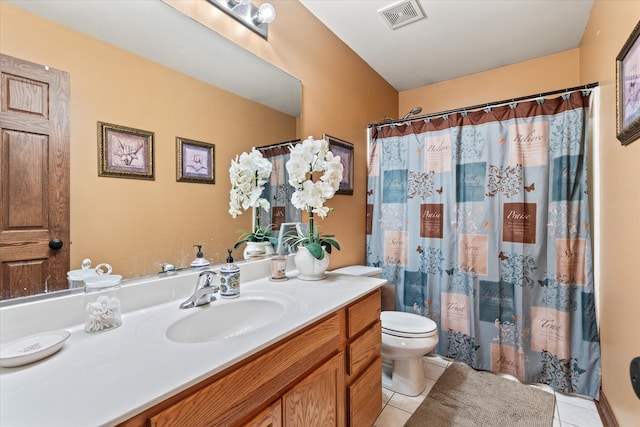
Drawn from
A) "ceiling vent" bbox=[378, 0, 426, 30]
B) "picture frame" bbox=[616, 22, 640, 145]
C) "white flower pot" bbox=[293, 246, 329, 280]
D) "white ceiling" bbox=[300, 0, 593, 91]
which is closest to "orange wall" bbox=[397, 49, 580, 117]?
"white ceiling" bbox=[300, 0, 593, 91]

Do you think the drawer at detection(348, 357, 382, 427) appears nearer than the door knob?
No

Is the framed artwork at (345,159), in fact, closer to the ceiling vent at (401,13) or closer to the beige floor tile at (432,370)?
the ceiling vent at (401,13)

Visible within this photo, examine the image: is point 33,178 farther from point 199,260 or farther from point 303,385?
point 303,385

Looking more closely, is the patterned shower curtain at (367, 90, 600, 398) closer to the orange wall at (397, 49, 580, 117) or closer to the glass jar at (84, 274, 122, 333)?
the orange wall at (397, 49, 580, 117)

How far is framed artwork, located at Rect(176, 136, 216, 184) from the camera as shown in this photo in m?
1.22

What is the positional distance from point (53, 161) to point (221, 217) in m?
0.63

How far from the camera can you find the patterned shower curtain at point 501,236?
5.82 feet

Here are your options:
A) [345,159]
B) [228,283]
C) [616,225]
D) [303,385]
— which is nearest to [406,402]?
[303,385]

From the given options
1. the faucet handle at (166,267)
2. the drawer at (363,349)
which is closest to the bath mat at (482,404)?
the drawer at (363,349)

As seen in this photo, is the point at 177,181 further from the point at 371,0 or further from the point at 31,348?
the point at 371,0

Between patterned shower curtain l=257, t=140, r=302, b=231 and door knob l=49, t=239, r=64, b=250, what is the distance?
854 millimetres

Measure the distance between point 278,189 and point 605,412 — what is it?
213 cm

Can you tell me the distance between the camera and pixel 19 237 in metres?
0.84

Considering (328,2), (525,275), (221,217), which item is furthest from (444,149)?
(221,217)
